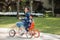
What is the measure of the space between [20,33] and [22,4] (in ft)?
81.9

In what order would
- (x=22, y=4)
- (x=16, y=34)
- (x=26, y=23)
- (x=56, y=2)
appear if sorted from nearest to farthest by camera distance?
(x=26, y=23) < (x=16, y=34) < (x=22, y=4) < (x=56, y=2)

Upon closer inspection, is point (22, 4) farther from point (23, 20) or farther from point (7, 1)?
point (23, 20)

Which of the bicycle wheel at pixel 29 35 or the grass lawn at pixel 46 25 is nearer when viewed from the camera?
the bicycle wheel at pixel 29 35

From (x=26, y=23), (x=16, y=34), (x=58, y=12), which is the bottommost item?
(x=58, y=12)

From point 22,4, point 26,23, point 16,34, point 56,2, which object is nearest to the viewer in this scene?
point 26,23

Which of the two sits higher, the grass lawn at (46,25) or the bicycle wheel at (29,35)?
the bicycle wheel at (29,35)

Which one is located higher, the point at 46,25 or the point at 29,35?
the point at 29,35

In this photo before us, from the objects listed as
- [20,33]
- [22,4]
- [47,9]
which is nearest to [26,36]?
[20,33]

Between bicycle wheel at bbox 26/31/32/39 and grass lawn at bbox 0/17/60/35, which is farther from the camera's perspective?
grass lawn at bbox 0/17/60/35

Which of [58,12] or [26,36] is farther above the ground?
[26,36]

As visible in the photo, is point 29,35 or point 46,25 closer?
point 29,35

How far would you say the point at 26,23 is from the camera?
1206 centimetres

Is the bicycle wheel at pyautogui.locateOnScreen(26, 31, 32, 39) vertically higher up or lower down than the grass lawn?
higher up

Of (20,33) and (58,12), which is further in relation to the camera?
(58,12)
